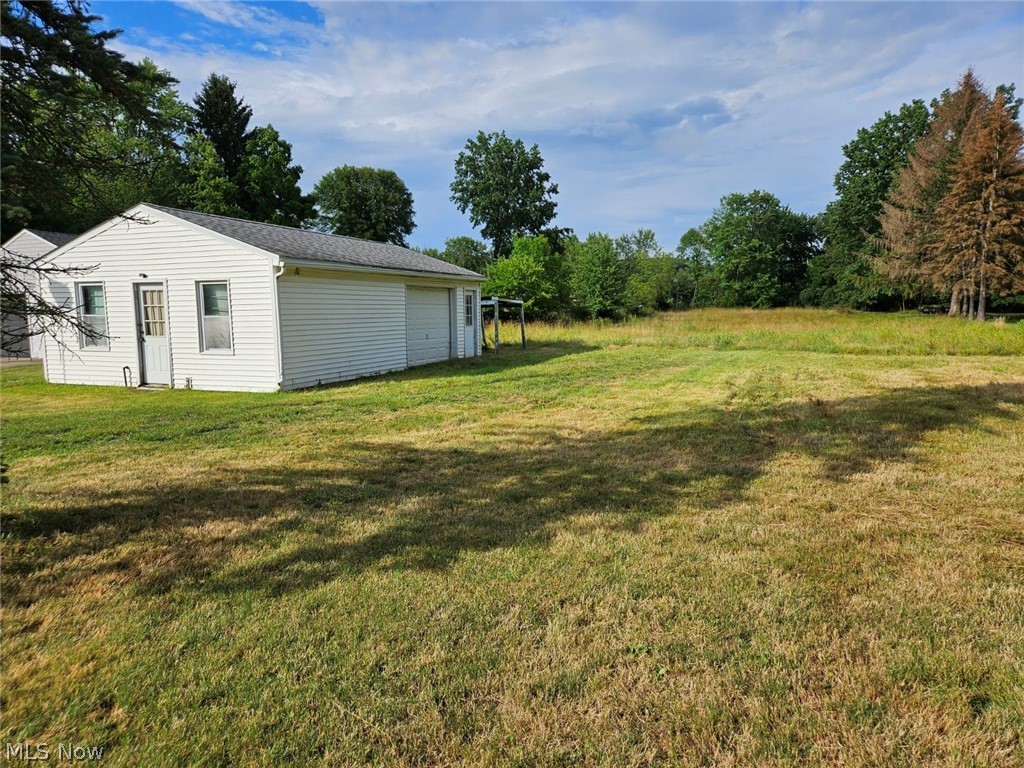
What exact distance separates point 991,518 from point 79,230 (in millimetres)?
29379

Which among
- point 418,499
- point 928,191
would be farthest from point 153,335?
point 928,191

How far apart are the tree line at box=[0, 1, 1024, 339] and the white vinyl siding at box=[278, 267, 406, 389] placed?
3.04 metres

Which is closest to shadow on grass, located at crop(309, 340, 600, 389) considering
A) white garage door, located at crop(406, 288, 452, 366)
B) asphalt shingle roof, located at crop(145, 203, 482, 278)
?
white garage door, located at crop(406, 288, 452, 366)

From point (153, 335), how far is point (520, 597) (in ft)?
36.8

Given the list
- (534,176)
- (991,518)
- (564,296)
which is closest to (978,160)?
(564,296)

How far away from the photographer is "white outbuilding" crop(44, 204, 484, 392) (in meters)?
10.4

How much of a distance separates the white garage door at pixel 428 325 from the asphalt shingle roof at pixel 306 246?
2.37ft

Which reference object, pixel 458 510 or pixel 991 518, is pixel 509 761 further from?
pixel 991 518

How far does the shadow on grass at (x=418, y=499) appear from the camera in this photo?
11.0 ft

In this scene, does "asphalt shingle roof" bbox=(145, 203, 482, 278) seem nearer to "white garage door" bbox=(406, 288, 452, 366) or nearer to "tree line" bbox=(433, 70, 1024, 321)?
"white garage door" bbox=(406, 288, 452, 366)

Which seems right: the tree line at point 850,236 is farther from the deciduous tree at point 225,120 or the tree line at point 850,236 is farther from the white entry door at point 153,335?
the white entry door at point 153,335

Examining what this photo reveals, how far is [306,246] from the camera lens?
12.1 meters

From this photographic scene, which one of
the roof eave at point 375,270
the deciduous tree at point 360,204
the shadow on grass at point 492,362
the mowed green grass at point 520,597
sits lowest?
the mowed green grass at point 520,597

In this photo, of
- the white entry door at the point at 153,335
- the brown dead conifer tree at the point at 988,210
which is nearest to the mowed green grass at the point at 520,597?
the white entry door at the point at 153,335
